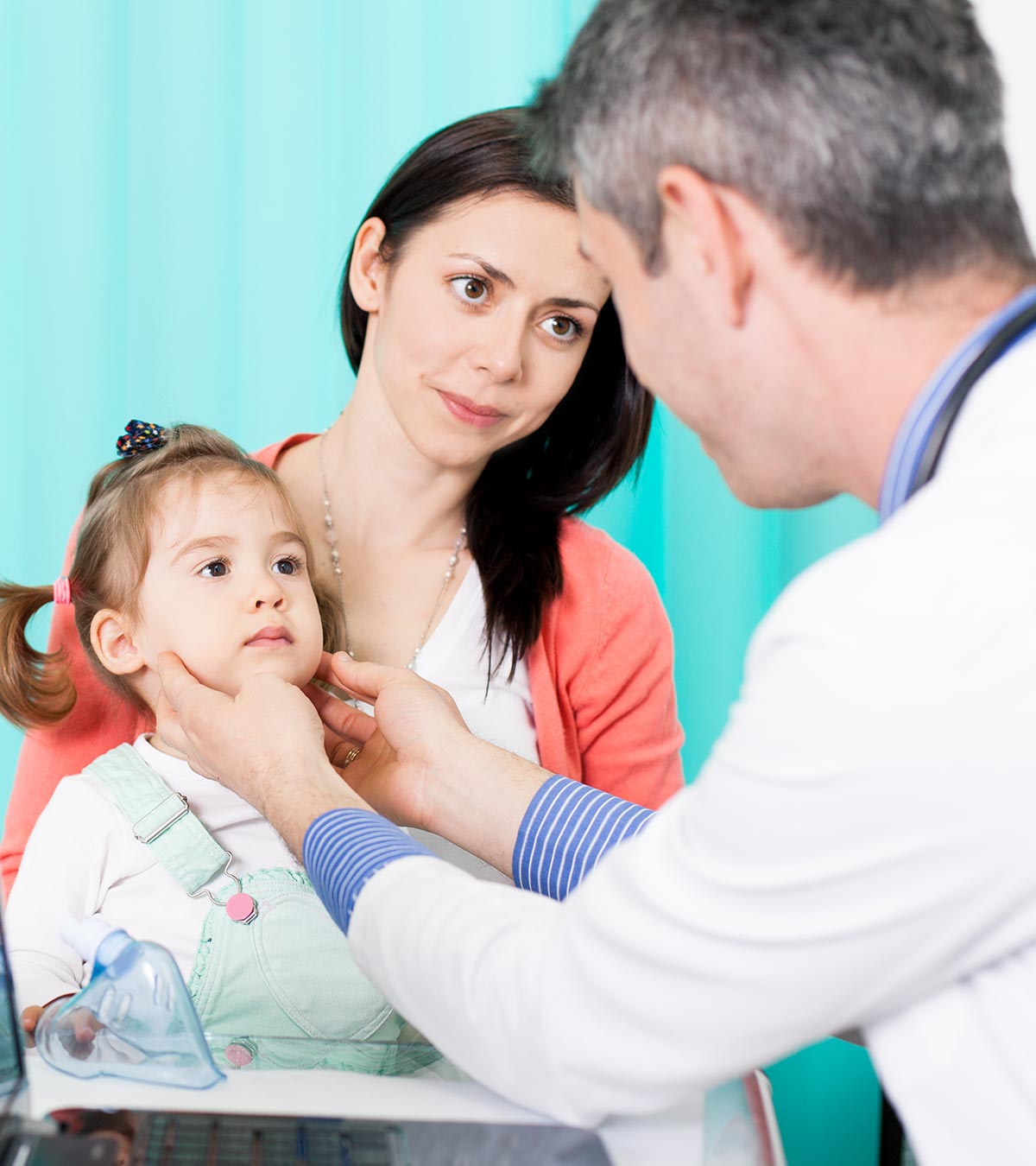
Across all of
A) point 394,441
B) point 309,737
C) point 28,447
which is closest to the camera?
point 309,737

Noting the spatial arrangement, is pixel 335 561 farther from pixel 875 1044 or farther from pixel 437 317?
pixel 875 1044

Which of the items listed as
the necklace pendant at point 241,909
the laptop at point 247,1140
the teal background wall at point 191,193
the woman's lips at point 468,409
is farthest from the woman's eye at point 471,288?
the laptop at point 247,1140

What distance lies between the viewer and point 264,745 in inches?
46.6

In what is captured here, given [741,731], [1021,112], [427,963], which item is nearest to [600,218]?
[741,731]

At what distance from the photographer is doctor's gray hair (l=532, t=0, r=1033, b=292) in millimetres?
785

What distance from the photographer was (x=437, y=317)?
1565mm

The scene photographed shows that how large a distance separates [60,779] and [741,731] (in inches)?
44.3

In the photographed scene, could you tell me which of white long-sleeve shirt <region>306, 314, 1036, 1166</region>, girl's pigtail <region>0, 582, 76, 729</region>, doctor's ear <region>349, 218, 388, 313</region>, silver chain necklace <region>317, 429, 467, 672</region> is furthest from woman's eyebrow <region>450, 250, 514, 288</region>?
white long-sleeve shirt <region>306, 314, 1036, 1166</region>

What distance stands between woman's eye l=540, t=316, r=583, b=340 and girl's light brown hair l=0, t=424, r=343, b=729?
15.6 inches

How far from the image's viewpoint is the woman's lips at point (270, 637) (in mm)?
1425

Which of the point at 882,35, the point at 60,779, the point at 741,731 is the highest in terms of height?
the point at 882,35

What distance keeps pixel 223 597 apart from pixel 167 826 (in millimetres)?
262

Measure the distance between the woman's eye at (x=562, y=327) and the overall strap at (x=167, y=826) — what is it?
733 millimetres

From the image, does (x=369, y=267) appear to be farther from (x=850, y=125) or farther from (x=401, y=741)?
(x=850, y=125)
